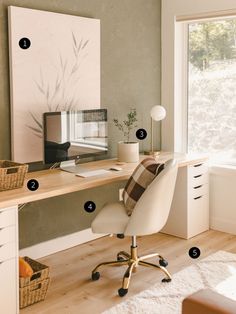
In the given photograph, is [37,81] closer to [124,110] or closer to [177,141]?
[124,110]

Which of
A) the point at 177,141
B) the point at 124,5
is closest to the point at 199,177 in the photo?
the point at 177,141

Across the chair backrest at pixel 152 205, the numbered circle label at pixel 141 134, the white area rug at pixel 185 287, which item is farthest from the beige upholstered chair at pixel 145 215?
the numbered circle label at pixel 141 134

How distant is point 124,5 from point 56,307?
8.78ft

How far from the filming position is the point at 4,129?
349 centimetres

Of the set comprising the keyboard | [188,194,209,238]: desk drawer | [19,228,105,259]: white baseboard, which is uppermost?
the keyboard

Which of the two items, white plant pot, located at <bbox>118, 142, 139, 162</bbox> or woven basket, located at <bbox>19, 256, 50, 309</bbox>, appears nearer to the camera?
woven basket, located at <bbox>19, 256, 50, 309</bbox>

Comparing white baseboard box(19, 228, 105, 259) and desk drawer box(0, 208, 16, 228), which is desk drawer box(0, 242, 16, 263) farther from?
white baseboard box(19, 228, 105, 259)

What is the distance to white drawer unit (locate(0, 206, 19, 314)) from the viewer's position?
2771 millimetres

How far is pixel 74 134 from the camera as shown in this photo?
12.1 ft

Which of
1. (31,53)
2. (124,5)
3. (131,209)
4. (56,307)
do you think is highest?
(124,5)

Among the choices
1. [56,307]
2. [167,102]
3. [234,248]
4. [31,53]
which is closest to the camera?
[56,307]

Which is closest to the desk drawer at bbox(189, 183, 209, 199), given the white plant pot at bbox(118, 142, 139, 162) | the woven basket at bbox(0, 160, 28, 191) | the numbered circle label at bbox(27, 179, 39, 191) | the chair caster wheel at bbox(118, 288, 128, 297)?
the white plant pot at bbox(118, 142, 139, 162)

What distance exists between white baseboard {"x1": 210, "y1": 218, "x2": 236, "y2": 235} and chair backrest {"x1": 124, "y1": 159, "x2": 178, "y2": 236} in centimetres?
144

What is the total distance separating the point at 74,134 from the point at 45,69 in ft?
1.77
